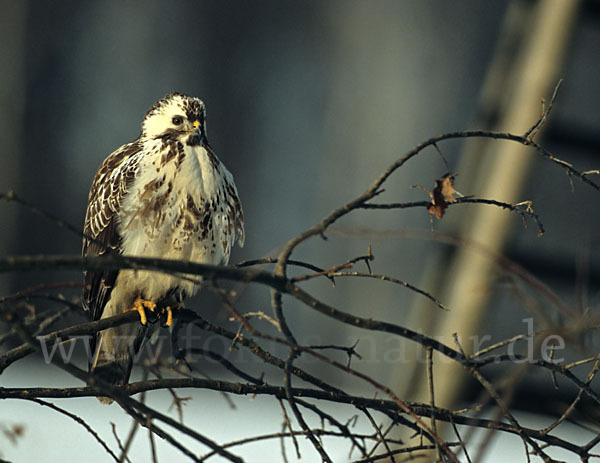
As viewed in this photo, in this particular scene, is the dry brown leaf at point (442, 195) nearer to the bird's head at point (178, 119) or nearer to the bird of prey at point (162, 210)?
the bird of prey at point (162, 210)

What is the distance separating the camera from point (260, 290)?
13.1 ft

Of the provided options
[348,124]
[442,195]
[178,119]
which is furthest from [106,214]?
[348,124]

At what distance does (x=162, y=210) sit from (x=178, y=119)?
0.40 m

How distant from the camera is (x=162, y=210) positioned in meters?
2.51

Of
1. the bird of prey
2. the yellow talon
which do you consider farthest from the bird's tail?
the yellow talon

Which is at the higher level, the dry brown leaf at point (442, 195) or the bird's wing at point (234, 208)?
the bird's wing at point (234, 208)

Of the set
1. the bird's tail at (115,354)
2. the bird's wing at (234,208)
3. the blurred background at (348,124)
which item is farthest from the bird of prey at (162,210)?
the blurred background at (348,124)

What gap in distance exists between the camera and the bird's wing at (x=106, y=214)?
2.60 meters

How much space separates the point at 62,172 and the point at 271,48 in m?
1.22

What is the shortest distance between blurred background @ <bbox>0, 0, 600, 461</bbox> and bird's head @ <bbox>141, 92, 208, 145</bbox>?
109 cm

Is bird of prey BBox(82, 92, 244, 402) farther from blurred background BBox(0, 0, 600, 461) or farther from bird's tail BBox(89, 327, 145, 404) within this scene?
blurred background BBox(0, 0, 600, 461)

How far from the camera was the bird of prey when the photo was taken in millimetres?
2514

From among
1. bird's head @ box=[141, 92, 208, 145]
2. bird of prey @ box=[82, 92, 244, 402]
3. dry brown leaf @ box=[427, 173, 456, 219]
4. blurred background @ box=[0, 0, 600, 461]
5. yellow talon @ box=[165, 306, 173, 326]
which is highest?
blurred background @ box=[0, 0, 600, 461]

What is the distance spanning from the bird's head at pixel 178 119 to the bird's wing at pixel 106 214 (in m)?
0.10
